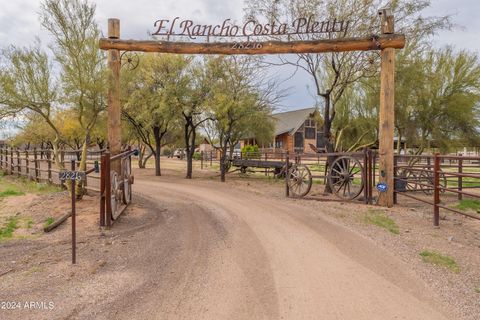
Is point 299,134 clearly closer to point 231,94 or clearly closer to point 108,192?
point 231,94

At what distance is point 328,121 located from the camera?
517 inches

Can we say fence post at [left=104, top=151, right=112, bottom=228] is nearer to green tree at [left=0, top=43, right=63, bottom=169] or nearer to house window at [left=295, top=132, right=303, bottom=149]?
green tree at [left=0, top=43, right=63, bottom=169]

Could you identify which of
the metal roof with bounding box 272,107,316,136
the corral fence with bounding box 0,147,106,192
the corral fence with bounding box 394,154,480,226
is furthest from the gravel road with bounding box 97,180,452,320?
the metal roof with bounding box 272,107,316,136

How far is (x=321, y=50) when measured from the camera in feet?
34.1

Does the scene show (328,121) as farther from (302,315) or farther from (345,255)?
(302,315)

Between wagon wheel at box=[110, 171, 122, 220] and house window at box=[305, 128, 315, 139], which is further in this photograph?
house window at box=[305, 128, 315, 139]

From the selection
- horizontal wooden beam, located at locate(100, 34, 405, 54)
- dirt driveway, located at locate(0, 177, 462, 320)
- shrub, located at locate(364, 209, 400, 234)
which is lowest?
dirt driveway, located at locate(0, 177, 462, 320)

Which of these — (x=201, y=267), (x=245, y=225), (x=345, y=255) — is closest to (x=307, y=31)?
(x=245, y=225)

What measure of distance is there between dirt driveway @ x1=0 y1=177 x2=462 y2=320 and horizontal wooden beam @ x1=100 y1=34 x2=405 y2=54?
5.31 metres

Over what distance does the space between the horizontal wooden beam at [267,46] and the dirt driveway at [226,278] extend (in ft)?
17.4

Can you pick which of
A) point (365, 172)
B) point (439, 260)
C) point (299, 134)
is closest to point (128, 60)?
point (365, 172)

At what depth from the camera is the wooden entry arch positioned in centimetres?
957

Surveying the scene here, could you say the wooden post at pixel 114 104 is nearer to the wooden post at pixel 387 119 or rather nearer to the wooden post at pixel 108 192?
the wooden post at pixel 108 192

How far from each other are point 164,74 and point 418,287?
1560cm
